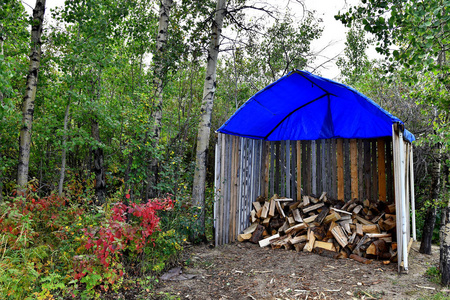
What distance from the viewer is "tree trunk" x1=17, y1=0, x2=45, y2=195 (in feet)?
14.0

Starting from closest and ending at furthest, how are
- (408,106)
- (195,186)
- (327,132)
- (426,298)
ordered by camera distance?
(426,298), (195,186), (327,132), (408,106)

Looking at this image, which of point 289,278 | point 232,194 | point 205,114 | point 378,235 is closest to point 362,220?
point 378,235

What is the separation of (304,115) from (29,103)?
519 centimetres

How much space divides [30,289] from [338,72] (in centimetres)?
1689

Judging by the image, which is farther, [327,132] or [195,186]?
[327,132]

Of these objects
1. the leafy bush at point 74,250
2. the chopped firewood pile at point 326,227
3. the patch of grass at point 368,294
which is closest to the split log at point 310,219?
the chopped firewood pile at point 326,227

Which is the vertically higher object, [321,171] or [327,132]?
[327,132]

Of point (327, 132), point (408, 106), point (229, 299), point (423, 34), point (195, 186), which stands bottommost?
point (229, 299)

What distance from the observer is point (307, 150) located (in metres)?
6.46

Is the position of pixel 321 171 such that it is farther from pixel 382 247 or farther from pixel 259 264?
pixel 259 264

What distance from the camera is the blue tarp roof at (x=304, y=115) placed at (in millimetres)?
5164

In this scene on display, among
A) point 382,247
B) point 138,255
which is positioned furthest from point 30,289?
point 382,247

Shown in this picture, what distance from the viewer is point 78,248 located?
3.10 m

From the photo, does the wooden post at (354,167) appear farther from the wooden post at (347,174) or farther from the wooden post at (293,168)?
the wooden post at (293,168)
